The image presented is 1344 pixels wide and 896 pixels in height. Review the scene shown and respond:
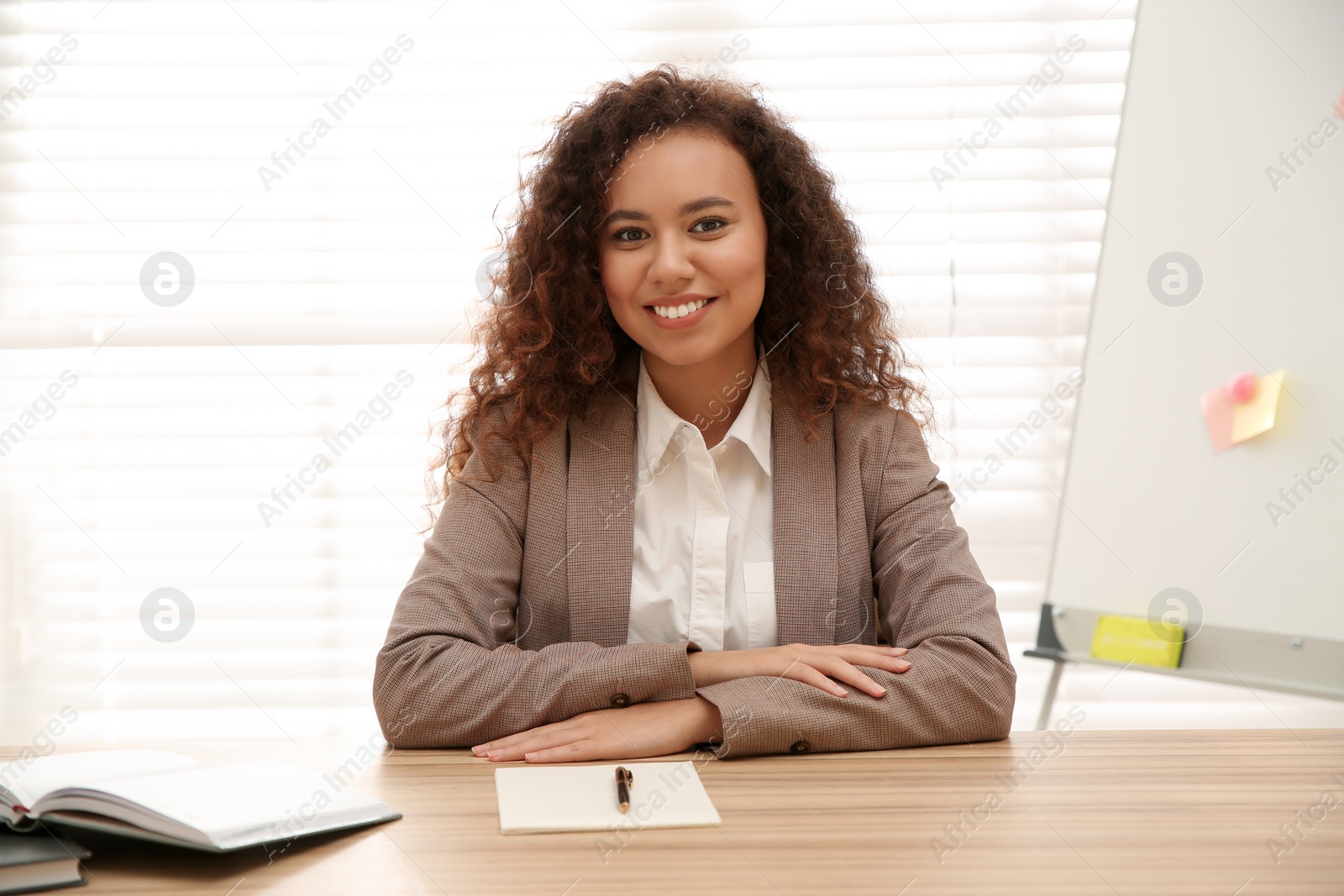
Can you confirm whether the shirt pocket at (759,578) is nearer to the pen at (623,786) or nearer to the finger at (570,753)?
the finger at (570,753)

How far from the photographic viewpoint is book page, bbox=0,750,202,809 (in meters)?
1.12

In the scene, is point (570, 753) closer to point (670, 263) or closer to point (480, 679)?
point (480, 679)

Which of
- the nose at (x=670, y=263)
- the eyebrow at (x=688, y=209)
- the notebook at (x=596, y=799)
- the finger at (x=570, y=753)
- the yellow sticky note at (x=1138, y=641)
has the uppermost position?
the eyebrow at (x=688, y=209)

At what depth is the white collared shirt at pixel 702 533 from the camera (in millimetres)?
1790

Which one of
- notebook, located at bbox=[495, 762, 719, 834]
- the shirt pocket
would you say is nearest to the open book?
notebook, located at bbox=[495, 762, 719, 834]

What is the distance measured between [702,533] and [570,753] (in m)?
0.51

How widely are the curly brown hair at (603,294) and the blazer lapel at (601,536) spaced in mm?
106

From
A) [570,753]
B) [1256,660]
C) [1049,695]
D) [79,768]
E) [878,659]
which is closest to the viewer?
[79,768]

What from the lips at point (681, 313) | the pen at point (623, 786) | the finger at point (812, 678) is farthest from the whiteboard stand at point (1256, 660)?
the pen at point (623, 786)

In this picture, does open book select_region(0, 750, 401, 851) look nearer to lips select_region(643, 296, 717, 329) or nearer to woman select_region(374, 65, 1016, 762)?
woman select_region(374, 65, 1016, 762)

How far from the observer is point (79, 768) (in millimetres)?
1202

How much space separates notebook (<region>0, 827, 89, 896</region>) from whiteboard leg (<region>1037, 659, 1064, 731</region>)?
2030 millimetres

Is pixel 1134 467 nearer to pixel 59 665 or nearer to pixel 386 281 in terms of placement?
pixel 386 281

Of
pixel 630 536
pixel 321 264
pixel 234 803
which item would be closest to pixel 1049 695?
pixel 630 536
